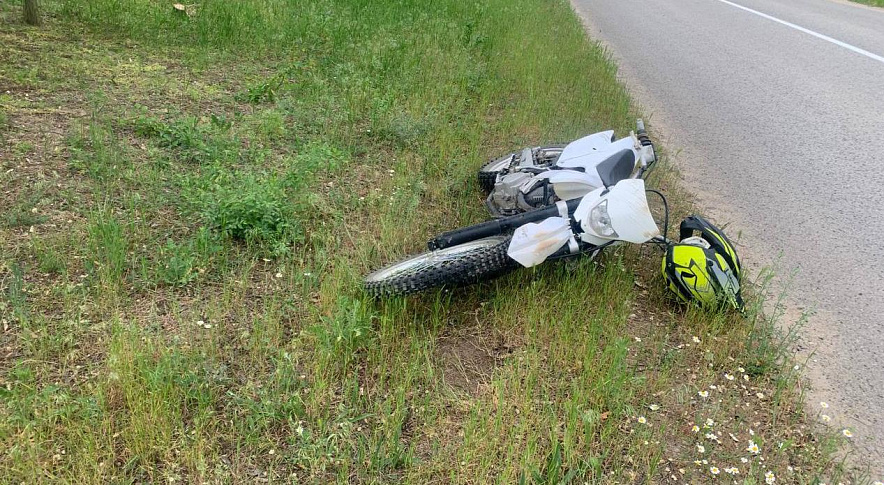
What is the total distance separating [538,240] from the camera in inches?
118

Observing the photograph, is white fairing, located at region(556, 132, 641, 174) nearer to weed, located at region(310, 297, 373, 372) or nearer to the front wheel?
the front wheel

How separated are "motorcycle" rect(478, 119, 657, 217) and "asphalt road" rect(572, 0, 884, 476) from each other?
102 centimetres

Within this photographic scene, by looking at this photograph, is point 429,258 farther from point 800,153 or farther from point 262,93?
point 800,153

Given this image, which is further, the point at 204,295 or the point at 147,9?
the point at 147,9

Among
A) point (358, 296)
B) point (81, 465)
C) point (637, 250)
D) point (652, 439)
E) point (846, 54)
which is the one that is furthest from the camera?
point (846, 54)

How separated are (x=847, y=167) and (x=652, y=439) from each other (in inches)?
162

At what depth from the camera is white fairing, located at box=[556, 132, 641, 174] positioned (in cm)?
356

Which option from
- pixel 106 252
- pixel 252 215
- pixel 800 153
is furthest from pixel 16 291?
pixel 800 153

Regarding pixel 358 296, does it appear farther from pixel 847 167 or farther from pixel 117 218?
pixel 847 167

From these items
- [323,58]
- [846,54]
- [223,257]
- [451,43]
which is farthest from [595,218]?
[846,54]

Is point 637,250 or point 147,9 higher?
point 147,9

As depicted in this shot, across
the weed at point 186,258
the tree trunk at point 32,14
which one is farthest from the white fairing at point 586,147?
the tree trunk at point 32,14

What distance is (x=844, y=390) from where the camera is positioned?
9.37 ft

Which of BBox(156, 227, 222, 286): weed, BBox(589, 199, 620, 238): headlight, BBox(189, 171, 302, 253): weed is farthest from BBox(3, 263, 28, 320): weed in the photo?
BBox(589, 199, 620, 238): headlight
